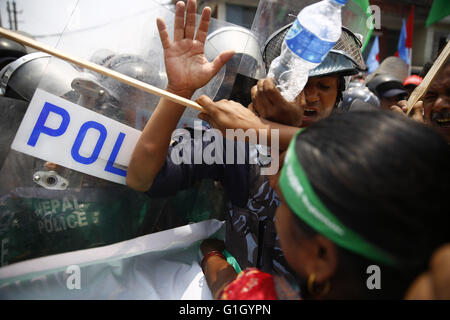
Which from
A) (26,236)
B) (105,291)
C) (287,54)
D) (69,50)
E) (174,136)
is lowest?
(105,291)

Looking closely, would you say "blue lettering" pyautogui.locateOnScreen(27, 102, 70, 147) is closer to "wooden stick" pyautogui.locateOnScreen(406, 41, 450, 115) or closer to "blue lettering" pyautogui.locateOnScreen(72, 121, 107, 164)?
"blue lettering" pyautogui.locateOnScreen(72, 121, 107, 164)

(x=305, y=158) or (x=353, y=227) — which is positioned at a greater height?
(x=305, y=158)

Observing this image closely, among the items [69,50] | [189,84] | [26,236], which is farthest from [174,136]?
[26,236]

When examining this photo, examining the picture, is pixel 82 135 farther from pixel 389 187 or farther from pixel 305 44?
pixel 389 187

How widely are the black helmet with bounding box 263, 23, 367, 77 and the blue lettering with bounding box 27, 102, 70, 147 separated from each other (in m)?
1.15

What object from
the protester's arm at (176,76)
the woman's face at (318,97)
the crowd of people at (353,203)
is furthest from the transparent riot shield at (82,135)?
the woman's face at (318,97)

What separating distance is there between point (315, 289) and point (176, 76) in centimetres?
110

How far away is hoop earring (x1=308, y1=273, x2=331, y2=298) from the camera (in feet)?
2.87

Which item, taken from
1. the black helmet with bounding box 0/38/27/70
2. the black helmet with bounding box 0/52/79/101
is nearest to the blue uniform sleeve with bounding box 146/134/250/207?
the black helmet with bounding box 0/52/79/101

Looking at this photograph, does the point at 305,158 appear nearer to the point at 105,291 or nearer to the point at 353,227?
the point at 353,227

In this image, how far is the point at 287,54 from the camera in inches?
60.7

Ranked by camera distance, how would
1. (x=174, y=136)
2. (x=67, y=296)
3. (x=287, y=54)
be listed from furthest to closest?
1. (x=174, y=136)
2. (x=287, y=54)
3. (x=67, y=296)

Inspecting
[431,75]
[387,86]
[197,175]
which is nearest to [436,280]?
[197,175]

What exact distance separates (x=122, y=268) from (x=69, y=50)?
109cm
